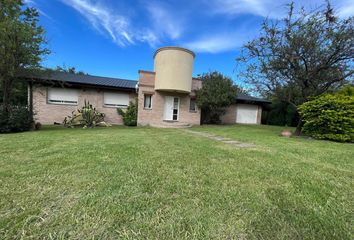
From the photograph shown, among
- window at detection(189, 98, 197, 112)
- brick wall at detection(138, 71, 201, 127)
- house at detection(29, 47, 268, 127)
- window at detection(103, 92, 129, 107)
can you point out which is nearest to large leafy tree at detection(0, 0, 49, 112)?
house at detection(29, 47, 268, 127)

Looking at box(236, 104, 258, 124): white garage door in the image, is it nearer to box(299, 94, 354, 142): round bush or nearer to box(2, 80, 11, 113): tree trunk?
box(299, 94, 354, 142): round bush

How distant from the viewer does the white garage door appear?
1908 centimetres

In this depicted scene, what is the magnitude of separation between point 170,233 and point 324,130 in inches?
387

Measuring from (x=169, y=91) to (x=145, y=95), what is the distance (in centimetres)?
186

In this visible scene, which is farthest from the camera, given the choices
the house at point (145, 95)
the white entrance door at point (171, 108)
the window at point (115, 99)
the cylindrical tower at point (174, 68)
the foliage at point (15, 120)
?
the window at point (115, 99)

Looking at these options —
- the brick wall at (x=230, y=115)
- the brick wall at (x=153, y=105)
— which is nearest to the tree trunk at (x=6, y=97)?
the brick wall at (x=153, y=105)

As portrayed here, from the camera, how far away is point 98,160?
397cm

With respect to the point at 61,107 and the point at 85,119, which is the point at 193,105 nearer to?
the point at 85,119

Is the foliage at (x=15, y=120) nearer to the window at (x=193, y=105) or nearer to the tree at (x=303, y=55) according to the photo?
the window at (x=193, y=105)

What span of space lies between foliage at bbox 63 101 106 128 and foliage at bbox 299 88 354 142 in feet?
42.6

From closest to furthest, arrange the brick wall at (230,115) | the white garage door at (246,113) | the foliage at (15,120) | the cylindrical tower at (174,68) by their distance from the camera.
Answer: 1. the foliage at (15,120)
2. the cylindrical tower at (174,68)
3. the brick wall at (230,115)
4. the white garage door at (246,113)

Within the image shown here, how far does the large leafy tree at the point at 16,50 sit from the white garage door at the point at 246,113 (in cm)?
1612

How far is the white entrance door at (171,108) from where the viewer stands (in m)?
14.7

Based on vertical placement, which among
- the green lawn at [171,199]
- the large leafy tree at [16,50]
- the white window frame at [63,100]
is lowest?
the green lawn at [171,199]
